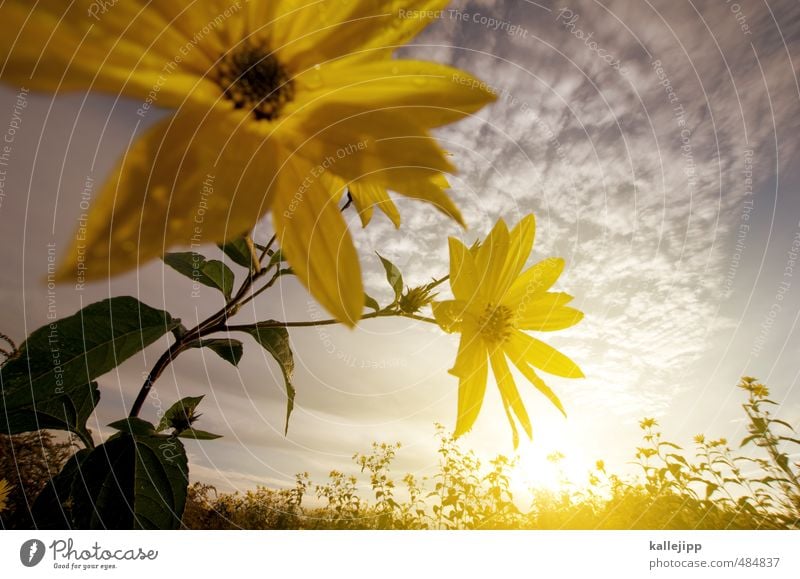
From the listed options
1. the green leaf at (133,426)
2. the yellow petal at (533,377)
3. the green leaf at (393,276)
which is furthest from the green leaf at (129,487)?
the yellow petal at (533,377)

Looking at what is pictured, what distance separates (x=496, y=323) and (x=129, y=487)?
0.36 meters

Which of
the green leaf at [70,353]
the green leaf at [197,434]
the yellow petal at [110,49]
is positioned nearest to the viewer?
the yellow petal at [110,49]

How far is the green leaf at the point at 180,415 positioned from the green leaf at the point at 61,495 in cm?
8

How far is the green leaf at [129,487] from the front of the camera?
36cm

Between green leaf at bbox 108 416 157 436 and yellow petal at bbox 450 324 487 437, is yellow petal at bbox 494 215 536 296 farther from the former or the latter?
green leaf at bbox 108 416 157 436

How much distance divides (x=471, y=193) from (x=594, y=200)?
0.87 feet

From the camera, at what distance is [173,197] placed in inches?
9.8

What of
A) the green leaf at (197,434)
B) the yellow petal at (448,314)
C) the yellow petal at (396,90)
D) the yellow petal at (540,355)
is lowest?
the green leaf at (197,434)

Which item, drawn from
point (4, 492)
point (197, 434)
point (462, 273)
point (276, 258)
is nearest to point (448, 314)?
point (462, 273)

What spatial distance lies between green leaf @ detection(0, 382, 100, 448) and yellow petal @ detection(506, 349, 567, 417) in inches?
16.5

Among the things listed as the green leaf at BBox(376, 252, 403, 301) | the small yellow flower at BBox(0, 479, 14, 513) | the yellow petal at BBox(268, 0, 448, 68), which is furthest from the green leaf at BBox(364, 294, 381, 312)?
the small yellow flower at BBox(0, 479, 14, 513)
